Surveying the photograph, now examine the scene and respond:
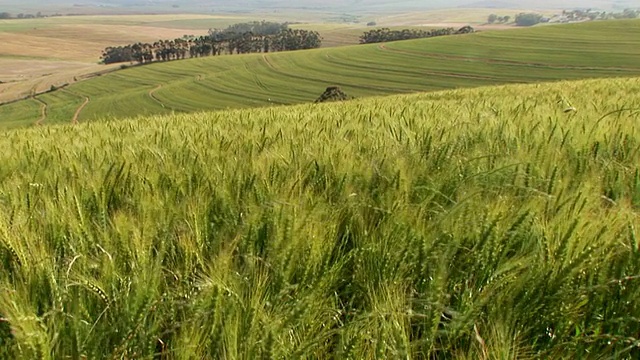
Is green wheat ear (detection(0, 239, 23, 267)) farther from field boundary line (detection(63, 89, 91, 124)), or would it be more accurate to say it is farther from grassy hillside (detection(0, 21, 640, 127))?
field boundary line (detection(63, 89, 91, 124))

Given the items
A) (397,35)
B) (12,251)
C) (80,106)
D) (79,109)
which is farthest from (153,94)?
(12,251)

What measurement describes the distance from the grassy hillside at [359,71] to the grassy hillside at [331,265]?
143 ft

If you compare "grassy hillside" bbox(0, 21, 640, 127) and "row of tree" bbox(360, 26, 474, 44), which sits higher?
"row of tree" bbox(360, 26, 474, 44)

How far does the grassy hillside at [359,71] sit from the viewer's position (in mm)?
47875

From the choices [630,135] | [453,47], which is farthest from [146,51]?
[630,135]

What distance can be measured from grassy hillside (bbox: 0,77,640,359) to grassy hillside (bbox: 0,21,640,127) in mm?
43447

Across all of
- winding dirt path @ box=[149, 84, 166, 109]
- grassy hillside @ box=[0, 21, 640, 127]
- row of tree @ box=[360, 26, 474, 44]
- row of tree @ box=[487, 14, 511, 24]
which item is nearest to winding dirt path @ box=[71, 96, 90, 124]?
grassy hillside @ box=[0, 21, 640, 127]

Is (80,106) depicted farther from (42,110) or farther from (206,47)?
(206,47)

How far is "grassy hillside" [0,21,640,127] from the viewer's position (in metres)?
47.9

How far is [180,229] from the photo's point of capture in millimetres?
1205

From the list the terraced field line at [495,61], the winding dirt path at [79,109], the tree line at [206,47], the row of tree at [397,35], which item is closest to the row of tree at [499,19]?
the row of tree at [397,35]

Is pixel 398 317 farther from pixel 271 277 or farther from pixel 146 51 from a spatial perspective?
pixel 146 51

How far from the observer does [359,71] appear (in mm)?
57719

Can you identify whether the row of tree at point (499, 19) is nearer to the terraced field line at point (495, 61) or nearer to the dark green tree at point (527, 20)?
the dark green tree at point (527, 20)
